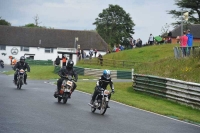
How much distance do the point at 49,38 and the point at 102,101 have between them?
9917cm

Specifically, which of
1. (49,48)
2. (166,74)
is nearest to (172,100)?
(166,74)

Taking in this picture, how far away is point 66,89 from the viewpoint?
69.6ft

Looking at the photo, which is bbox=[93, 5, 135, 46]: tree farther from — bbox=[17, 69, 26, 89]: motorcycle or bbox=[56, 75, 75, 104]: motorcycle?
bbox=[56, 75, 75, 104]: motorcycle

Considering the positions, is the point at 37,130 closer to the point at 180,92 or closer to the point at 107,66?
the point at 180,92

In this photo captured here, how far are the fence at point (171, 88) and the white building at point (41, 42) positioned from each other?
264 ft

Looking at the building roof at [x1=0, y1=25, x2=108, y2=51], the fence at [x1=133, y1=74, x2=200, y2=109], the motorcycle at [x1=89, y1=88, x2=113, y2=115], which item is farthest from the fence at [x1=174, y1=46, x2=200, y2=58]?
the building roof at [x1=0, y1=25, x2=108, y2=51]

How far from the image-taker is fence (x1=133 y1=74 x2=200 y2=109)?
24023mm

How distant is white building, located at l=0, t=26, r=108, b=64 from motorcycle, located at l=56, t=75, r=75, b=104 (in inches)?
3550

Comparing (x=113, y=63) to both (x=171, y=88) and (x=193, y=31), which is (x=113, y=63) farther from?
(x=171, y=88)

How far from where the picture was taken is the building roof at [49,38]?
11462cm

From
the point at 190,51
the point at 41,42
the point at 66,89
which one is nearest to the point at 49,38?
the point at 41,42

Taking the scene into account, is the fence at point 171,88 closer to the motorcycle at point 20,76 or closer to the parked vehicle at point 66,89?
the parked vehicle at point 66,89

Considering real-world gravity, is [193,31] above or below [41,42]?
above

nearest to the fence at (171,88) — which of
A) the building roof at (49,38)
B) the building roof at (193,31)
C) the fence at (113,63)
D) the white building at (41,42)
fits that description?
the fence at (113,63)
